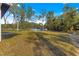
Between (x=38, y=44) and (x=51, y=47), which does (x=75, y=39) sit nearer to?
(x=51, y=47)

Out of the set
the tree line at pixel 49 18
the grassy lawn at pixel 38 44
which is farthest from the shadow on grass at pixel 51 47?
the tree line at pixel 49 18

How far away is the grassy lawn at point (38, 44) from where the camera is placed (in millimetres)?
2441

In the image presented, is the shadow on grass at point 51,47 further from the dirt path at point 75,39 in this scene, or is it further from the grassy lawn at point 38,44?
the dirt path at point 75,39

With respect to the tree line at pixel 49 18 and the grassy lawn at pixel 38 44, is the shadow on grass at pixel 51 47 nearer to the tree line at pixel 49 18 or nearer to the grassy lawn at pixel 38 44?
the grassy lawn at pixel 38 44

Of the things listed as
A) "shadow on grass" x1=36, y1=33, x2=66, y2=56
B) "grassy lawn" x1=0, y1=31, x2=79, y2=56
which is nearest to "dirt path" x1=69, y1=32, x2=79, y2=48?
"grassy lawn" x1=0, y1=31, x2=79, y2=56

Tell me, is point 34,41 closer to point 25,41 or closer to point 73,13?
point 25,41

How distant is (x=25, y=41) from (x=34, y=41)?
10cm

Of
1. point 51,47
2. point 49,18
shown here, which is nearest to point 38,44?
point 51,47

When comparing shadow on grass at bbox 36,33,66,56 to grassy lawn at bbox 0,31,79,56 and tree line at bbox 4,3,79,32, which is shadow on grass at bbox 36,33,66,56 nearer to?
grassy lawn at bbox 0,31,79,56

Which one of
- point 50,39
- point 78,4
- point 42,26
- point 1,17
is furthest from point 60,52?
point 1,17

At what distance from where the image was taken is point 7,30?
2.47m

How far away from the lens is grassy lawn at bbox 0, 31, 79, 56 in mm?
2441

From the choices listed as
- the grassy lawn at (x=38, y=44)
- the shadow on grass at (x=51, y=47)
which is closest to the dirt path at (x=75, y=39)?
the grassy lawn at (x=38, y=44)

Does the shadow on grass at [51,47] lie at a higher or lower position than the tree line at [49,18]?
lower
